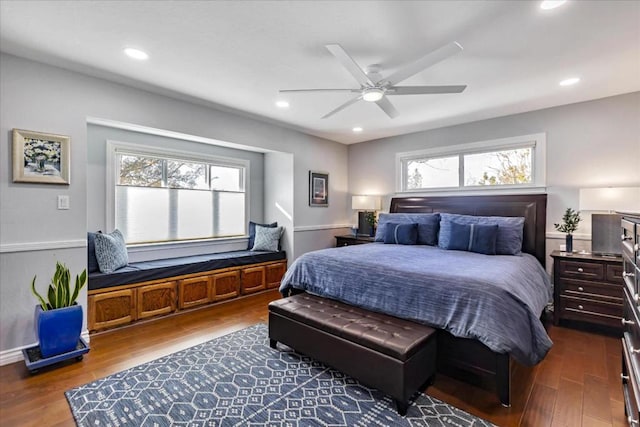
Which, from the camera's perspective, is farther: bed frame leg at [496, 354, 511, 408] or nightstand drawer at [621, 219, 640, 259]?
bed frame leg at [496, 354, 511, 408]

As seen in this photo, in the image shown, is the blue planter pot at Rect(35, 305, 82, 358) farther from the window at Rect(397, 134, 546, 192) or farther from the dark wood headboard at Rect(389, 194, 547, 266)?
the window at Rect(397, 134, 546, 192)

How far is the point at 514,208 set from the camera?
391 cm

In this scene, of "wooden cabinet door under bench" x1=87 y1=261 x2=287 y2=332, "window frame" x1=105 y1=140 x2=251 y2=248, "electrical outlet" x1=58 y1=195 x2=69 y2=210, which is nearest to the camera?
"electrical outlet" x1=58 y1=195 x2=69 y2=210

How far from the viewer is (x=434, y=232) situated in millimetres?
4086

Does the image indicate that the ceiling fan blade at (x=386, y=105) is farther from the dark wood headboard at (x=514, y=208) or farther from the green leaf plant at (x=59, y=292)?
the green leaf plant at (x=59, y=292)

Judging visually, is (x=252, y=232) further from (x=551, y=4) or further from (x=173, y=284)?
(x=551, y=4)

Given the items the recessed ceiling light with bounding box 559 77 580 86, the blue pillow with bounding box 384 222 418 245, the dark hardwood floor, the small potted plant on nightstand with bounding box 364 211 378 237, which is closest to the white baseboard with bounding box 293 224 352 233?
the small potted plant on nightstand with bounding box 364 211 378 237

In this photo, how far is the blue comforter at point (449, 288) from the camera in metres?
1.99

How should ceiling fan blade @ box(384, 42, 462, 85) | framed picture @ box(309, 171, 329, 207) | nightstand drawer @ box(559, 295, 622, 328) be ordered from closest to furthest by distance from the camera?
ceiling fan blade @ box(384, 42, 462, 85)
nightstand drawer @ box(559, 295, 622, 328)
framed picture @ box(309, 171, 329, 207)

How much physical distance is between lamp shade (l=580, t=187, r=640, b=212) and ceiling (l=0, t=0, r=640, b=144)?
1092mm

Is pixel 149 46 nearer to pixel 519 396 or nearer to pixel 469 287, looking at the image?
pixel 469 287

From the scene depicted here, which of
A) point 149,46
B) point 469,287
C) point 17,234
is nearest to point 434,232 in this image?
point 469,287

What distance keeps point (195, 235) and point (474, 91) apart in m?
4.11

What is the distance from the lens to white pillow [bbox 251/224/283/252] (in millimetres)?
4984
